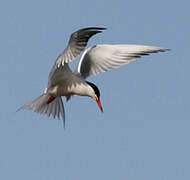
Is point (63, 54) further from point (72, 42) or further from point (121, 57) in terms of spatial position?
point (121, 57)

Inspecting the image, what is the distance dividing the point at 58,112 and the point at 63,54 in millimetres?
3399

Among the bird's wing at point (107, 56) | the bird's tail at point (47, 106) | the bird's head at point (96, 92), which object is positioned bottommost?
the bird's tail at point (47, 106)

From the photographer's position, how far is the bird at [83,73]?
28.5 feet

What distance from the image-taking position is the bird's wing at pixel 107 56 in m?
8.43

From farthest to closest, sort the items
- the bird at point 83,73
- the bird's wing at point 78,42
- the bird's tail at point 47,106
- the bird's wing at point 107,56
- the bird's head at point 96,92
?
the bird's tail at point 47,106 → the bird's head at point 96,92 → the bird at point 83,73 → the bird's wing at point 107,56 → the bird's wing at point 78,42

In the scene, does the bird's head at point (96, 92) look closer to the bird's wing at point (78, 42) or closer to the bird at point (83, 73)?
the bird at point (83, 73)

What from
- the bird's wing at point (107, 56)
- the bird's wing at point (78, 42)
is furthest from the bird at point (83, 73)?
the bird's wing at point (78, 42)

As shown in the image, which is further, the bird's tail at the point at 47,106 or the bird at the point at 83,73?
the bird's tail at the point at 47,106

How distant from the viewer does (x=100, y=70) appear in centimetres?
972

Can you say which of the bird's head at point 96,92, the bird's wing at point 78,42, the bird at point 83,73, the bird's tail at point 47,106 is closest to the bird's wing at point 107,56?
the bird at point 83,73

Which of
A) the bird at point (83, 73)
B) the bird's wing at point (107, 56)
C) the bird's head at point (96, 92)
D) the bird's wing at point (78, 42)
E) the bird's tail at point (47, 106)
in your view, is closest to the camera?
the bird's wing at point (78, 42)

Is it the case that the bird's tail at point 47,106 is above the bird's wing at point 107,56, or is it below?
below

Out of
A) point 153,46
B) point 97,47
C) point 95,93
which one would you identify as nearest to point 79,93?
point 95,93

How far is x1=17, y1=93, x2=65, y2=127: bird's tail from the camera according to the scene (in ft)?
34.3
